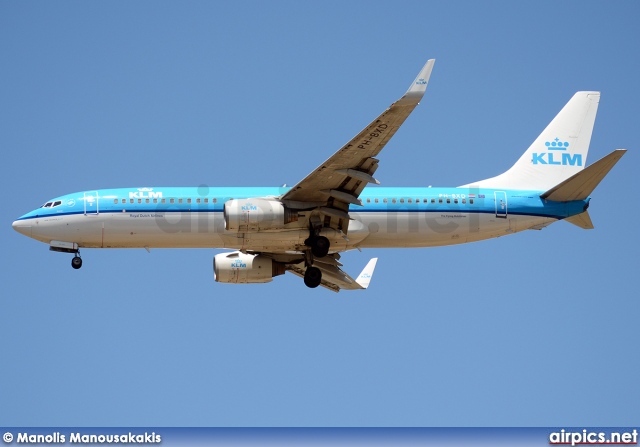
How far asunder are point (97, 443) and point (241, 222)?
40.1 feet

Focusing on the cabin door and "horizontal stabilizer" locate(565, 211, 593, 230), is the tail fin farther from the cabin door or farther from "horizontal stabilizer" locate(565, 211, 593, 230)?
"horizontal stabilizer" locate(565, 211, 593, 230)

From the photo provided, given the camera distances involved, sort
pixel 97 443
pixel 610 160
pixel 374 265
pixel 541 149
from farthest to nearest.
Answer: pixel 374 265 < pixel 541 149 < pixel 610 160 < pixel 97 443

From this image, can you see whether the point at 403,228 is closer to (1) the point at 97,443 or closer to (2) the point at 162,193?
(2) the point at 162,193

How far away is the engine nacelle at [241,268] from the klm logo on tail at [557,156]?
46.1 ft

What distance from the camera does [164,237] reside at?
56.5 meters

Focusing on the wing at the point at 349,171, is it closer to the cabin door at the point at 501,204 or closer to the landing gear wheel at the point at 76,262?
the cabin door at the point at 501,204

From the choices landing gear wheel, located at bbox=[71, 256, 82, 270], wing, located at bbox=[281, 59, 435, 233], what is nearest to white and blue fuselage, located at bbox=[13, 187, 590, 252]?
landing gear wheel, located at bbox=[71, 256, 82, 270]

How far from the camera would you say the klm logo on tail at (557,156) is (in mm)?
61531

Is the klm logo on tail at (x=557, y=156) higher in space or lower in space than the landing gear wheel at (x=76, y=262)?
higher

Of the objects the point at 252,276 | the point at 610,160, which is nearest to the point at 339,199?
the point at 252,276

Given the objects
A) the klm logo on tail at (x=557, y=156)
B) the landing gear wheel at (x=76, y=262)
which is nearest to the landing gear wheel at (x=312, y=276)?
the landing gear wheel at (x=76, y=262)

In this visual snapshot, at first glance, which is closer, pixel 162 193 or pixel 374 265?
pixel 162 193

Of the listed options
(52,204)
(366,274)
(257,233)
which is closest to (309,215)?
(257,233)
